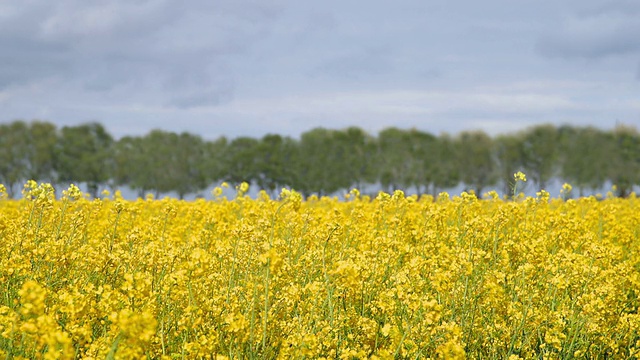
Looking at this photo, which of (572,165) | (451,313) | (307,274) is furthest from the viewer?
(572,165)

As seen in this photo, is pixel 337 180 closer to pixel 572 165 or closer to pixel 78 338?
pixel 572 165

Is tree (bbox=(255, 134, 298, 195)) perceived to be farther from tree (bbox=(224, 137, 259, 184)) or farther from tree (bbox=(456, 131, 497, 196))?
tree (bbox=(456, 131, 497, 196))

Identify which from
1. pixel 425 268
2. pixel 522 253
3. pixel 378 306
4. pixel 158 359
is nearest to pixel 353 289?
pixel 378 306

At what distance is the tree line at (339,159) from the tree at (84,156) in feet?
0.32

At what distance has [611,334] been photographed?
260 inches

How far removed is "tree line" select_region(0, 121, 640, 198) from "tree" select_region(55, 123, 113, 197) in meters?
0.10

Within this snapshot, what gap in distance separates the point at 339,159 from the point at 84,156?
82.2 feet

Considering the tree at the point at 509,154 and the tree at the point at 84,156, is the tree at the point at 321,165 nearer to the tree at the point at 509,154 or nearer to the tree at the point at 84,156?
the tree at the point at 509,154

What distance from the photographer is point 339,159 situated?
60.2 m

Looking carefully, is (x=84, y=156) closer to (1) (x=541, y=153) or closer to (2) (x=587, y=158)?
(1) (x=541, y=153)

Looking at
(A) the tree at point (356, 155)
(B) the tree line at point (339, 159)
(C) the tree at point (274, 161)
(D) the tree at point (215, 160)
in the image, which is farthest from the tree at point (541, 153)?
(D) the tree at point (215, 160)

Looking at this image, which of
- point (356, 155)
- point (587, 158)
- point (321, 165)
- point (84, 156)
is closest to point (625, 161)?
point (587, 158)

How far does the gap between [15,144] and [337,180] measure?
31.6 meters

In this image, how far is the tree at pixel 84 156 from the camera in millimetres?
58219
